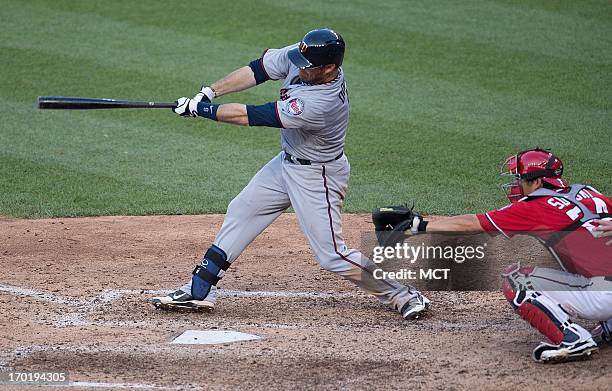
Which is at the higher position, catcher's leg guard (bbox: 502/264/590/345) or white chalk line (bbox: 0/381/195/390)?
catcher's leg guard (bbox: 502/264/590/345)

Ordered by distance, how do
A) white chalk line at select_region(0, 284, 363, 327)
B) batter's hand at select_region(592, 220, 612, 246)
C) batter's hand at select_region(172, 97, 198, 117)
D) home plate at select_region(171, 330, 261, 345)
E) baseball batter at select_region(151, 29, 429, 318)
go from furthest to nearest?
white chalk line at select_region(0, 284, 363, 327) → batter's hand at select_region(172, 97, 198, 117) → baseball batter at select_region(151, 29, 429, 318) → home plate at select_region(171, 330, 261, 345) → batter's hand at select_region(592, 220, 612, 246)

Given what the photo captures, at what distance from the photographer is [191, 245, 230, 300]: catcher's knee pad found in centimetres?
603

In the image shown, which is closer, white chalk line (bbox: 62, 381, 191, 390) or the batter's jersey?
white chalk line (bbox: 62, 381, 191, 390)

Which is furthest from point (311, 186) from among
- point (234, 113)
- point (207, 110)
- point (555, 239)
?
point (555, 239)

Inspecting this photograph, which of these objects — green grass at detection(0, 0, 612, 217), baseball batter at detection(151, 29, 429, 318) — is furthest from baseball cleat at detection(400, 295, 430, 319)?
green grass at detection(0, 0, 612, 217)

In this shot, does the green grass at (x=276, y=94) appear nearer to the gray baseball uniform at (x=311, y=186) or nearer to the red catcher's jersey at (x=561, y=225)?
the gray baseball uniform at (x=311, y=186)

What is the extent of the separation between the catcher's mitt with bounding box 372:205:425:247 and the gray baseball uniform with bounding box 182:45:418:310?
0.50 m

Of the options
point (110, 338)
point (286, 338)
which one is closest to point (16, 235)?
point (110, 338)

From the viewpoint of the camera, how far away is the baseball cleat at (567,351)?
16.3 feet

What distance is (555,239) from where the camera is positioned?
5.06 m

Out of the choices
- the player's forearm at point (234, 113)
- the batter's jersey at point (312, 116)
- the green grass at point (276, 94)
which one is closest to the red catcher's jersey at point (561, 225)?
the batter's jersey at point (312, 116)

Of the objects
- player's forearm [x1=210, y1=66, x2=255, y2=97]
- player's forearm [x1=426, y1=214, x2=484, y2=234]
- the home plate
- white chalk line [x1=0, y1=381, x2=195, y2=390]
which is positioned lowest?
the home plate

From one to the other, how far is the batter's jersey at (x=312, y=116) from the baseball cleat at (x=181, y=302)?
1.10 m

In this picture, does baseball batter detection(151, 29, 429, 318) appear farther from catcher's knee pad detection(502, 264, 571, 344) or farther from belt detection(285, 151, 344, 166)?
catcher's knee pad detection(502, 264, 571, 344)
